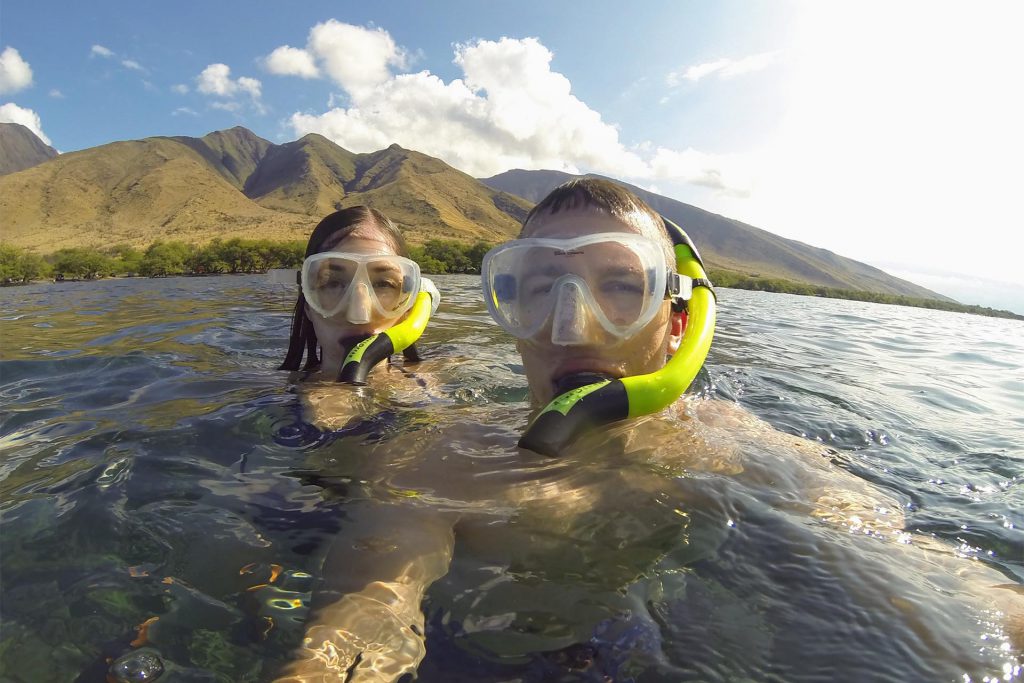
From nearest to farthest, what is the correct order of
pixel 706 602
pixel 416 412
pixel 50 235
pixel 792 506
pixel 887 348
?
1. pixel 706 602
2. pixel 792 506
3. pixel 416 412
4. pixel 887 348
5. pixel 50 235

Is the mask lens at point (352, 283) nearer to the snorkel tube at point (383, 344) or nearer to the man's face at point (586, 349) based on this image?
the snorkel tube at point (383, 344)

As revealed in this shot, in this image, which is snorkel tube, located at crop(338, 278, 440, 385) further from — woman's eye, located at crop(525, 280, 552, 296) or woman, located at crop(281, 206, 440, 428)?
woman's eye, located at crop(525, 280, 552, 296)

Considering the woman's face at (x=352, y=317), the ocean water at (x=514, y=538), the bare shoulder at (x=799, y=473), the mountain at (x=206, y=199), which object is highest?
the mountain at (x=206, y=199)

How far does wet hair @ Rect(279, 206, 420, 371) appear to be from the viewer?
3.73 m

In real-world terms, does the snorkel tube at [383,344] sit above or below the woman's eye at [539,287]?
below

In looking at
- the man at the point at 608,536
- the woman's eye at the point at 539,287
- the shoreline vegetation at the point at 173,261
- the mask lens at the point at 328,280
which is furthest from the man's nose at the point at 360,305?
the shoreline vegetation at the point at 173,261

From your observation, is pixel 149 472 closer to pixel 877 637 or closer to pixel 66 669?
pixel 66 669

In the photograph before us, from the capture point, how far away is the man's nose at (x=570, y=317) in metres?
2.07

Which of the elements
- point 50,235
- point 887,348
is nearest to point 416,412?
point 887,348

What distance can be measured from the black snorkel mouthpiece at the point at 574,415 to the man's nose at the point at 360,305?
73.4 inches

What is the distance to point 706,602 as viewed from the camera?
1.47 m

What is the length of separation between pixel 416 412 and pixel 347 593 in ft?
5.92

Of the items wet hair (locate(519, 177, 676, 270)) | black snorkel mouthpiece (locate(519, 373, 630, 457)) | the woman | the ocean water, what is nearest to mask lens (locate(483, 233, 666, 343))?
wet hair (locate(519, 177, 676, 270))

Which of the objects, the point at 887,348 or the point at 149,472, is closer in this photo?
the point at 149,472
